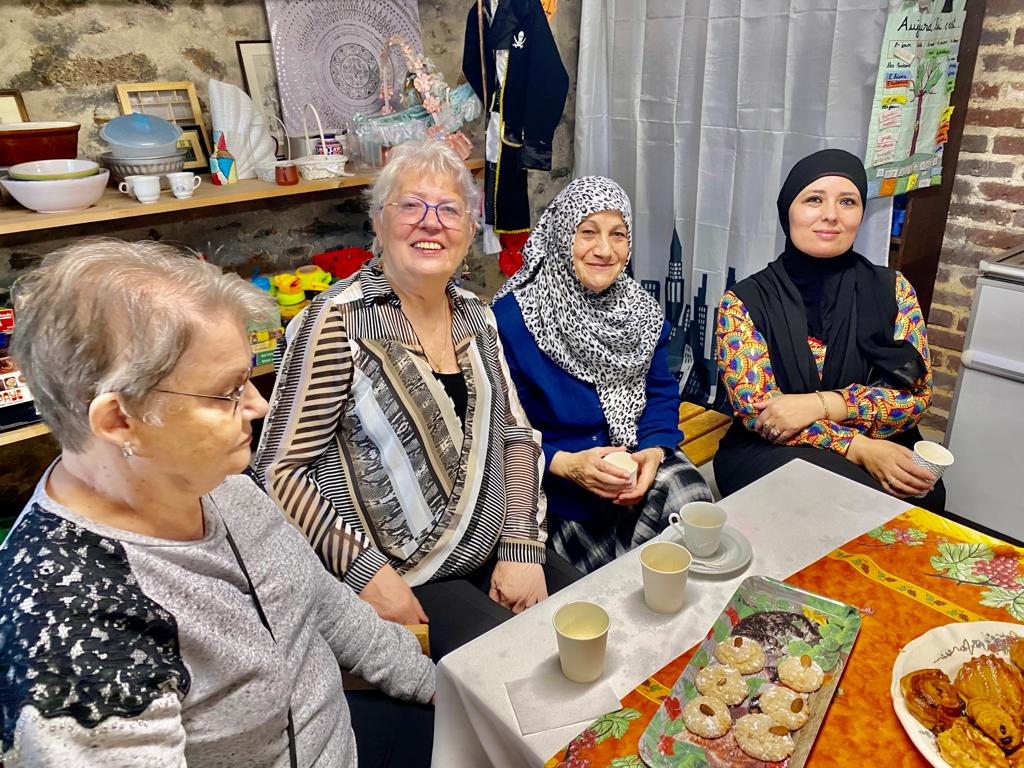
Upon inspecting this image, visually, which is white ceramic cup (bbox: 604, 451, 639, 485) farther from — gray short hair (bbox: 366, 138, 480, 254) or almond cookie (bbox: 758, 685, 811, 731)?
almond cookie (bbox: 758, 685, 811, 731)

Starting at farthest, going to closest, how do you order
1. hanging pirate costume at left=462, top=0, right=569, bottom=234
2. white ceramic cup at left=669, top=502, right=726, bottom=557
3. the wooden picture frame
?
hanging pirate costume at left=462, top=0, right=569, bottom=234 < the wooden picture frame < white ceramic cup at left=669, top=502, right=726, bottom=557

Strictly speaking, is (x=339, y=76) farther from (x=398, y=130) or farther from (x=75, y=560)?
(x=75, y=560)

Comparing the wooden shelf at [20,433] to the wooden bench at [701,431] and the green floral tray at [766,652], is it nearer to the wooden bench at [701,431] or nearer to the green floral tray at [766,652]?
the green floral tray at [766,652]

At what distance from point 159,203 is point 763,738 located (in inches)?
80.2

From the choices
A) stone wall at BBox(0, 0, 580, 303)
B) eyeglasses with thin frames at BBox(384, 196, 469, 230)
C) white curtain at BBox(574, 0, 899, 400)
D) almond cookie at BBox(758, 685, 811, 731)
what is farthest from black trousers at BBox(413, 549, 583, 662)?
white curtain at BBox(574, 0, 899, 400)

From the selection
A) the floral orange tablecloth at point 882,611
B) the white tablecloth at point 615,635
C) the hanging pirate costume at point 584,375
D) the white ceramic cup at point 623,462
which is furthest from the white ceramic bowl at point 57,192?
the floral orange tablecloth at point 882,611

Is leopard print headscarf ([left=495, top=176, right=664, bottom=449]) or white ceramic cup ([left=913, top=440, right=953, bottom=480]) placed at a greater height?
leopard print headscarf ([left=495, top=176, right=664, bottom=449])

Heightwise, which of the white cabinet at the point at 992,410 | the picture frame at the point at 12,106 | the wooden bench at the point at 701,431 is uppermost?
the picture frame at the point at 12,106

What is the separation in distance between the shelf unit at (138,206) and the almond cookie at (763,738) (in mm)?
1481

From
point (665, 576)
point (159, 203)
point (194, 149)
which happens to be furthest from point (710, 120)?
point (665, 576)

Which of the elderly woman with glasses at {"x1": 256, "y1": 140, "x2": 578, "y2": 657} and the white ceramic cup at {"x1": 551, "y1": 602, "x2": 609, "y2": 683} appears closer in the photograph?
the white ceramic cup at {"x1": 551, "y1": 602, "x2": 609, "y2": 683}

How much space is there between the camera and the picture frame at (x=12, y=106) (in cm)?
198

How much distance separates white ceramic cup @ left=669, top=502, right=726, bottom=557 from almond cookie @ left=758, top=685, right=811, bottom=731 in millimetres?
281

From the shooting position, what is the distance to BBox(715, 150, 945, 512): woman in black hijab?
1887 mm
